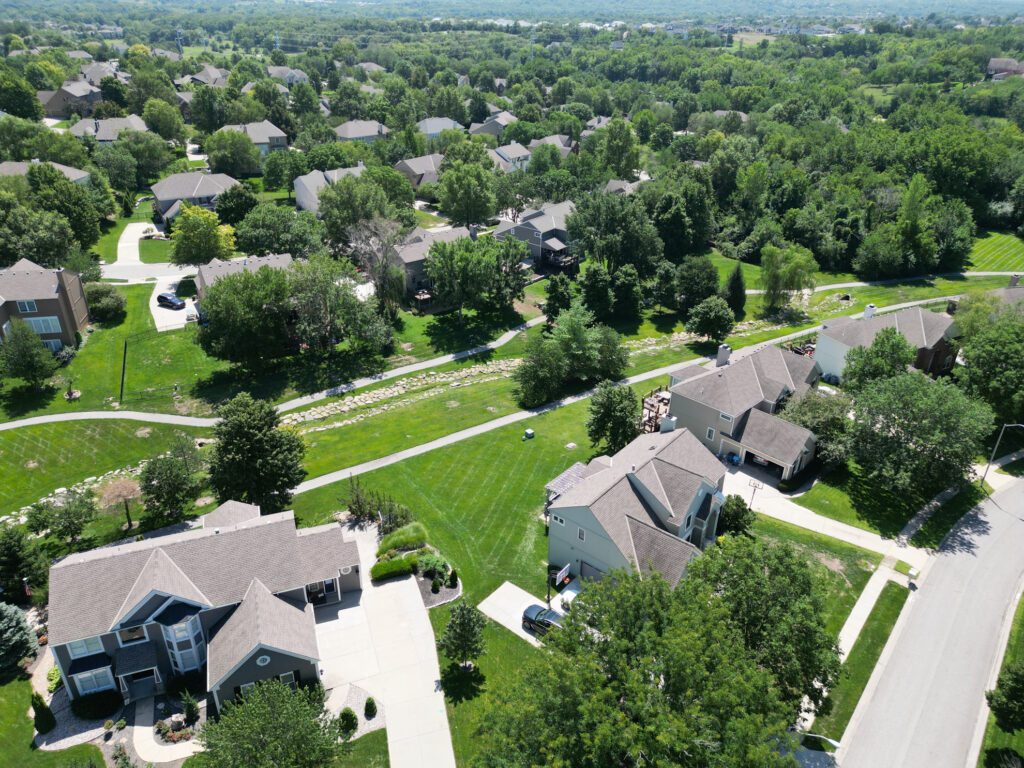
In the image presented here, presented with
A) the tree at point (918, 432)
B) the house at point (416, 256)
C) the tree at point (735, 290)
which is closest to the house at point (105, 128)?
the house at point (416, 256)

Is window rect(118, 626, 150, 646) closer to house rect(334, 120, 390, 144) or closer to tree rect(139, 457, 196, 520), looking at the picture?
tree rect(139, 457, 196, 520)

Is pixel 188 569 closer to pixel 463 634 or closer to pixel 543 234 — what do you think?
pixel 463 634

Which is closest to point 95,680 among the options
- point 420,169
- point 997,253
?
point 420,169

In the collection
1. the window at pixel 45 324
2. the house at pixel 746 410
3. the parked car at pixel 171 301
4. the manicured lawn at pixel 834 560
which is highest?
the house at pixel 746 410

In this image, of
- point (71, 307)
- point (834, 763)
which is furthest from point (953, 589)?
point (71, 307)

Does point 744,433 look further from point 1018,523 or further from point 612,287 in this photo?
point 612,287

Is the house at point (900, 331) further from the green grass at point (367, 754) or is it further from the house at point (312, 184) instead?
the house at point (312, 184)

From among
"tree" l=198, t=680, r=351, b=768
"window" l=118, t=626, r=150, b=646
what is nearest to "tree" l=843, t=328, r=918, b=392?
"tree" l=198, t=680, r=351, b=768

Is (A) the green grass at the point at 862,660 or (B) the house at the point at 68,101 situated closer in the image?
(A) the green grass at the point at 862,660
